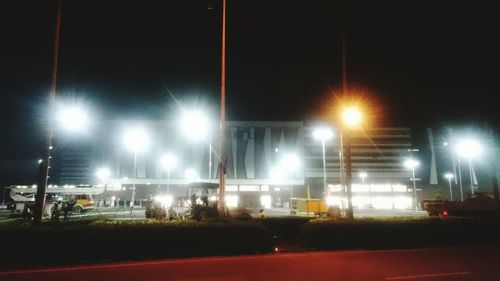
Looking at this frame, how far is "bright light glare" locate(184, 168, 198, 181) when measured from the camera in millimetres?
73938

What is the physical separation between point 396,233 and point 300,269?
23.2 ft

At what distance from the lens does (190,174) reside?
7394 centimetres

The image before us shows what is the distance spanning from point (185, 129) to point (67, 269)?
231ft

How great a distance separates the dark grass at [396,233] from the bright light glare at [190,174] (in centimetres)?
5987

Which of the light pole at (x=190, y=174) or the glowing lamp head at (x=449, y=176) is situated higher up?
the light pole at (x=190, y=174)

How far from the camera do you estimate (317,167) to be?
3066 inches

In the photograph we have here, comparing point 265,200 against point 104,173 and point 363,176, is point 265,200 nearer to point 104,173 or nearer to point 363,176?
point 363,176

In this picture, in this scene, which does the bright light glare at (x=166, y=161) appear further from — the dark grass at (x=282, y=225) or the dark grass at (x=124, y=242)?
the dark grass at (x=124, y=242)

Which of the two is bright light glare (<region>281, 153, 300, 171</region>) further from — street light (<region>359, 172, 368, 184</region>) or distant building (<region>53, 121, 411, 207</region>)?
street light (<region>359, 172, 368, 184</region>)

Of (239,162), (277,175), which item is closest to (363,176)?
(277,175)

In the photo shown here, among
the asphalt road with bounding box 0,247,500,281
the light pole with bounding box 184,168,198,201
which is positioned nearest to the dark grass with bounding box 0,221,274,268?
the asphalt road with bounding box 0,247,500,281

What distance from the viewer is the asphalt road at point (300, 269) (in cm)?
878

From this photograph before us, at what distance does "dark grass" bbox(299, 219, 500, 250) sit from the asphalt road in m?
1.75

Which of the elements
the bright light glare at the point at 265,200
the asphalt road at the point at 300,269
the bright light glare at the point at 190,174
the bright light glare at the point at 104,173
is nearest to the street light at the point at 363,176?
the bright light glare at the point at 265,200
